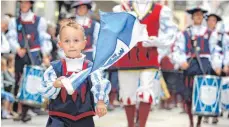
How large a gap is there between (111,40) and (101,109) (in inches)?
18.0

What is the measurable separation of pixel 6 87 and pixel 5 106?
40cm

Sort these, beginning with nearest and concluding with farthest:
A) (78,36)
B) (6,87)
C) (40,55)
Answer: (78,36) < (40,55) < (6,87)

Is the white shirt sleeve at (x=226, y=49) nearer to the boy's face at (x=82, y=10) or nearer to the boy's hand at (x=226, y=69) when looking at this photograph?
the boy's hand at (x=226, y=69)

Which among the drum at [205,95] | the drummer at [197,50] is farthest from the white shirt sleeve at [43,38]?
the drum at [205,95]

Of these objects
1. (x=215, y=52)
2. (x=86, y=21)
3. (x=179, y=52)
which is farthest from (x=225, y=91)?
(x=86, y=21)

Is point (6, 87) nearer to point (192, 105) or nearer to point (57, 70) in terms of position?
point (192, 105)

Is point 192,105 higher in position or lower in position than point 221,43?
lower

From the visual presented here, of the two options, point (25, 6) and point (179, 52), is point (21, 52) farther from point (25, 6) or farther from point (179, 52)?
point (179, 52)

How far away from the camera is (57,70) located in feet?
13.5

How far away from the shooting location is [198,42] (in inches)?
314

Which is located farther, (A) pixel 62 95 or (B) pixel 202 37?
(B) pixel 202 37

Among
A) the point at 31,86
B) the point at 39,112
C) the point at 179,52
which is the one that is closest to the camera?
the point at 179,52

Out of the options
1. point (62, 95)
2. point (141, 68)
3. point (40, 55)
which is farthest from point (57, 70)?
point (40, 55)

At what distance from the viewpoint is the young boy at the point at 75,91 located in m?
4.02
